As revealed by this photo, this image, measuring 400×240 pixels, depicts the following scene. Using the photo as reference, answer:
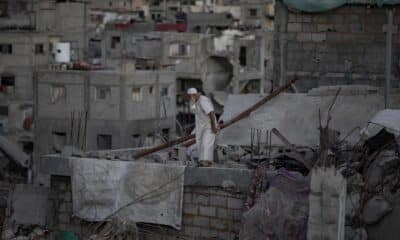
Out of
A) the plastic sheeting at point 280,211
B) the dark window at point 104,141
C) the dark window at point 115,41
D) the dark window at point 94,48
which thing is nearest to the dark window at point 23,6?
the dark window at point 115,41

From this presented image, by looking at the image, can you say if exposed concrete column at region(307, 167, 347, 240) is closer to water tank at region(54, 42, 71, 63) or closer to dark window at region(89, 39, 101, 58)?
water tank at region(54, 42, 71, 63)

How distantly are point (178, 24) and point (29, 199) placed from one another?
1692 inches

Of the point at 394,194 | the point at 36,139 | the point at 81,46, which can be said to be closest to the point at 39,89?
the point at 36,139

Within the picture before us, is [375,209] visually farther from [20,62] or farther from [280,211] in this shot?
[20,62]

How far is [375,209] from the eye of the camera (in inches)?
435

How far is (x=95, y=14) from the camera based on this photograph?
61906mm

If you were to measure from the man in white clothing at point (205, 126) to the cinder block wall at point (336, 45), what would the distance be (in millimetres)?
6607

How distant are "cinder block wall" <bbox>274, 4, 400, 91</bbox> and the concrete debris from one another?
24.8 ft

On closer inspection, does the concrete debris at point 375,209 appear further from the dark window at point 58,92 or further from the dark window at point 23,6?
Result: the dark window at point 23,6

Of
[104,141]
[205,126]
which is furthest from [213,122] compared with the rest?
[104,141]

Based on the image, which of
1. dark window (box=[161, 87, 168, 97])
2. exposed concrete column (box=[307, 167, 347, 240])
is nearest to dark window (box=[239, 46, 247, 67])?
dark window (box=[161, 87, 168, 97])

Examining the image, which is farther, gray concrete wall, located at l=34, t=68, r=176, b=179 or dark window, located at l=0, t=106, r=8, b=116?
dark window, located at l=0, t=106, r=8, b=116

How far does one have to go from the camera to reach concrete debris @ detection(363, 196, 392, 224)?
10992mm

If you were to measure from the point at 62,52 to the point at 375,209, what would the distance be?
35.9m
